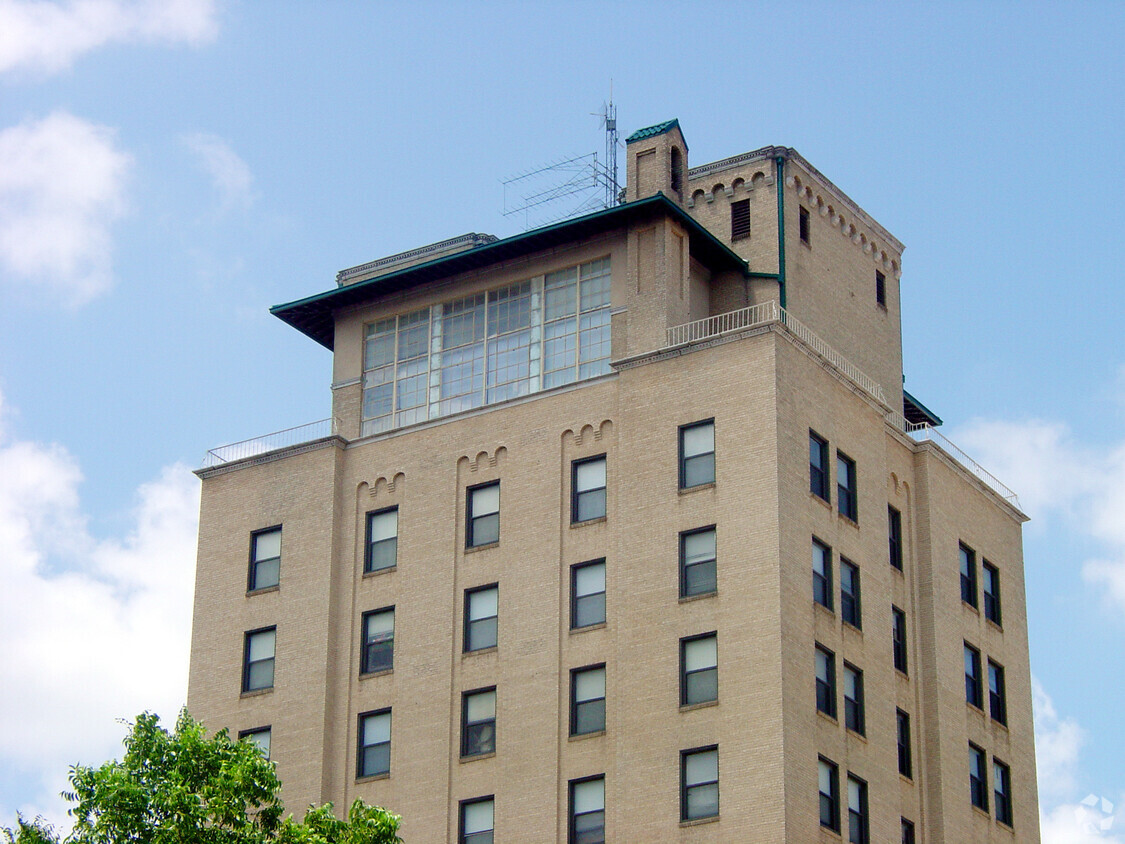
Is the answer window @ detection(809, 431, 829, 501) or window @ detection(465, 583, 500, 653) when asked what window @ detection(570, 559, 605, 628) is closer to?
window @ detection(465, 583, 500, 653)

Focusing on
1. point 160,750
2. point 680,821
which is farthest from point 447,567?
point 160,750

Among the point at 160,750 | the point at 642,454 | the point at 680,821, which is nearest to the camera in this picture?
the point at 160,750

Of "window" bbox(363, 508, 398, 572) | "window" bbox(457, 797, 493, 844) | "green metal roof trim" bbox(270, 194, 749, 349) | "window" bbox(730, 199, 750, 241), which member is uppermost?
"window" bbox(730, 199, 750, 241)

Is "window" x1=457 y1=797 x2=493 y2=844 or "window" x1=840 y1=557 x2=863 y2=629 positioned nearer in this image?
"window" x1=457 y1=797 x2=493 y2=844

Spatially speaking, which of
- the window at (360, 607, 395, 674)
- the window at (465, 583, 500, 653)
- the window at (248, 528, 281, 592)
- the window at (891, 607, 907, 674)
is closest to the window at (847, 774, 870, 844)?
the window at (891, 607, 907, 674)

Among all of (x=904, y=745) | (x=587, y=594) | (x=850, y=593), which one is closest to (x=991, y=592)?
(x=904, y=745)

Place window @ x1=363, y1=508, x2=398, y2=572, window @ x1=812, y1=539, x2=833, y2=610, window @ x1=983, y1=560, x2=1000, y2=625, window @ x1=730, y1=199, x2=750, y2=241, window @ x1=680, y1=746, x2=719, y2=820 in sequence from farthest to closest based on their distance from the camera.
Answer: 1. window @ x1=983, y1=560, x2=1000, y2=625
2. window @ x1=730, y1=199, x2=750, y2=241
3. window @ x1=363, y1=508, x2=398, y2=572
4. window @ x1=812, y1=539, x2=833, y2=610
5. window @ x1=680, y1=746, x2=719, y2=820

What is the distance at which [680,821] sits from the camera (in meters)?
60.6

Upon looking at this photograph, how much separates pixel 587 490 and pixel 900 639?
10957 millimetres

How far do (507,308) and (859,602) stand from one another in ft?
50.0

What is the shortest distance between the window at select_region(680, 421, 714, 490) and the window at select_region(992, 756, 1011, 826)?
15.3m

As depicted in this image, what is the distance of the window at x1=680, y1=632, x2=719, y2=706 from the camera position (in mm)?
61781

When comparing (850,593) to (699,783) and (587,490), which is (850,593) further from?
(699,783)

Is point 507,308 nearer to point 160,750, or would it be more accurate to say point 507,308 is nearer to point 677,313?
point 677,313
